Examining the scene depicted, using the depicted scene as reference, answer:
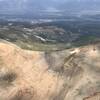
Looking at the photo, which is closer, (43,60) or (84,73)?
(84,73)

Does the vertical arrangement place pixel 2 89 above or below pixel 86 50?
below

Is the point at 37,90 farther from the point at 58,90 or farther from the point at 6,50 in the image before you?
the point at 6,50

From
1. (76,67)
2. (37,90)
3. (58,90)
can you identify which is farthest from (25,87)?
(76,67)

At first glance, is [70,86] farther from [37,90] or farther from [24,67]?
[24,67]

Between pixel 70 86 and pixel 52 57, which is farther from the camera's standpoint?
pixel 52 57

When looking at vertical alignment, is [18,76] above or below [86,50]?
below

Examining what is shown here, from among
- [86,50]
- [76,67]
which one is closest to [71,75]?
[76,67]
